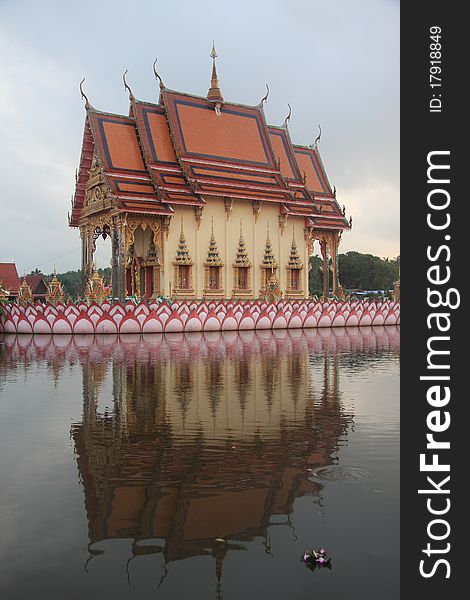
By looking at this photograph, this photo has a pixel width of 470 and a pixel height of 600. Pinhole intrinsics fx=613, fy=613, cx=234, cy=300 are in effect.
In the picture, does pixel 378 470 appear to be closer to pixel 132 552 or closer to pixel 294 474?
pixel 294 474

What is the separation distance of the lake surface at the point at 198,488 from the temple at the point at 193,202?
18.1 metres

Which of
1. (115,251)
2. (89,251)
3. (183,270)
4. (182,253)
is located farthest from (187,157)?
(89,251)

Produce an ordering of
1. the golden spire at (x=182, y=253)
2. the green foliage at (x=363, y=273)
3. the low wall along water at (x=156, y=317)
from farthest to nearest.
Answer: the green foliage at (x=363, y=273), the golden spire at (x=182, y=253), the low wall along water at (x=156, y=317)

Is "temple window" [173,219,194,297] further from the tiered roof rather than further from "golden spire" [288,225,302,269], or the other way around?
"golden spire" [288,225,302,269]

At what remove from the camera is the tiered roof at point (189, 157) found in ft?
89.0

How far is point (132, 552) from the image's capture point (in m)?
3.41

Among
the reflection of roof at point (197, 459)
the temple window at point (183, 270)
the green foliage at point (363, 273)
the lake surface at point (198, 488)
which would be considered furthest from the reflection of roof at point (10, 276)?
the reflection of roof at point (197, 459)

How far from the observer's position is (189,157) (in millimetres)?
29047

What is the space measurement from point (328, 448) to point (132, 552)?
8.58ft

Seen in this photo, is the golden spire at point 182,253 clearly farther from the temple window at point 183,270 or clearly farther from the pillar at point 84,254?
the pillar at point 84,254

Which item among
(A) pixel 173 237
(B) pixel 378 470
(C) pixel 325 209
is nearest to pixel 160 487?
(B) pixel 378 470

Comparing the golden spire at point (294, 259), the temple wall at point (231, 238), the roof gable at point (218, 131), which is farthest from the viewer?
the golden spire at point (294, 259)

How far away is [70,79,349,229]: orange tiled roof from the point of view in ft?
89.0

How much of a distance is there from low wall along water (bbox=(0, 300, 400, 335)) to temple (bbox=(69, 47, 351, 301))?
3.46 meters
